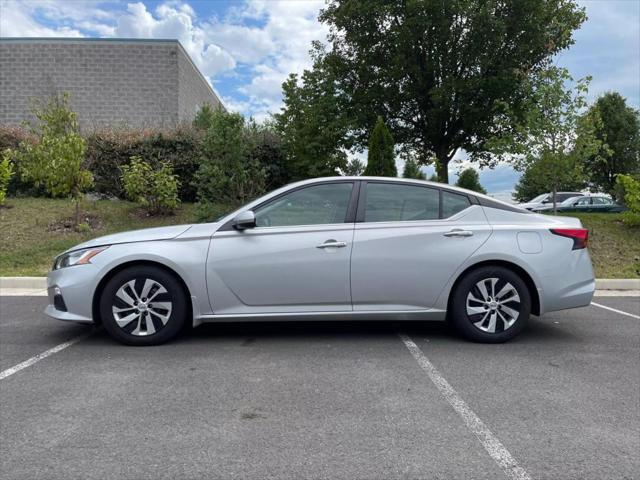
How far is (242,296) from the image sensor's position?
4.75 m

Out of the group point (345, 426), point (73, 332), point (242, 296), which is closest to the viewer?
point (345, 426)

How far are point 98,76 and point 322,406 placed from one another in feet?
84.3

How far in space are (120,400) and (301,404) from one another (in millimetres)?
1245

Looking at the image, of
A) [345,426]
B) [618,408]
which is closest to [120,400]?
[345,426]

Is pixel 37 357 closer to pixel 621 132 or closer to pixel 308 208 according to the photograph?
pixel 308 208

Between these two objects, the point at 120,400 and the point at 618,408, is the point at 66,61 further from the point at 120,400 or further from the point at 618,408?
the point at 618,408

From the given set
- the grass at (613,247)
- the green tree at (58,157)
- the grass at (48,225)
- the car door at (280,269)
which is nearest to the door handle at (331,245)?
the car door at (280,269)

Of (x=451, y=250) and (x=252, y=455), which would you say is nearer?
(x=252, y=455)

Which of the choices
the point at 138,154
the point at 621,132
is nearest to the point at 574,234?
the point at 138,154

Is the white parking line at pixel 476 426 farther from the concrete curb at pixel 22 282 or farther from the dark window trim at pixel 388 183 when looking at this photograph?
the concrete curb at pixel 22 282

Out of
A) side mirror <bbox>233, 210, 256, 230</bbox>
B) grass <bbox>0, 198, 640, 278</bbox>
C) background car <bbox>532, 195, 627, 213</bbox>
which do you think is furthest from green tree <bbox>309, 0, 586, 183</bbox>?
side mirror <bbox>233, 210, 256, 230</bbox>

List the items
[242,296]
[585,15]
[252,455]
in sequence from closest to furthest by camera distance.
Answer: [252,455] < [242,296] < [585,15]

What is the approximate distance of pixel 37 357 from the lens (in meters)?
4.58

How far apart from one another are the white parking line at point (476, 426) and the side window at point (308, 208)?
5.02 feet
